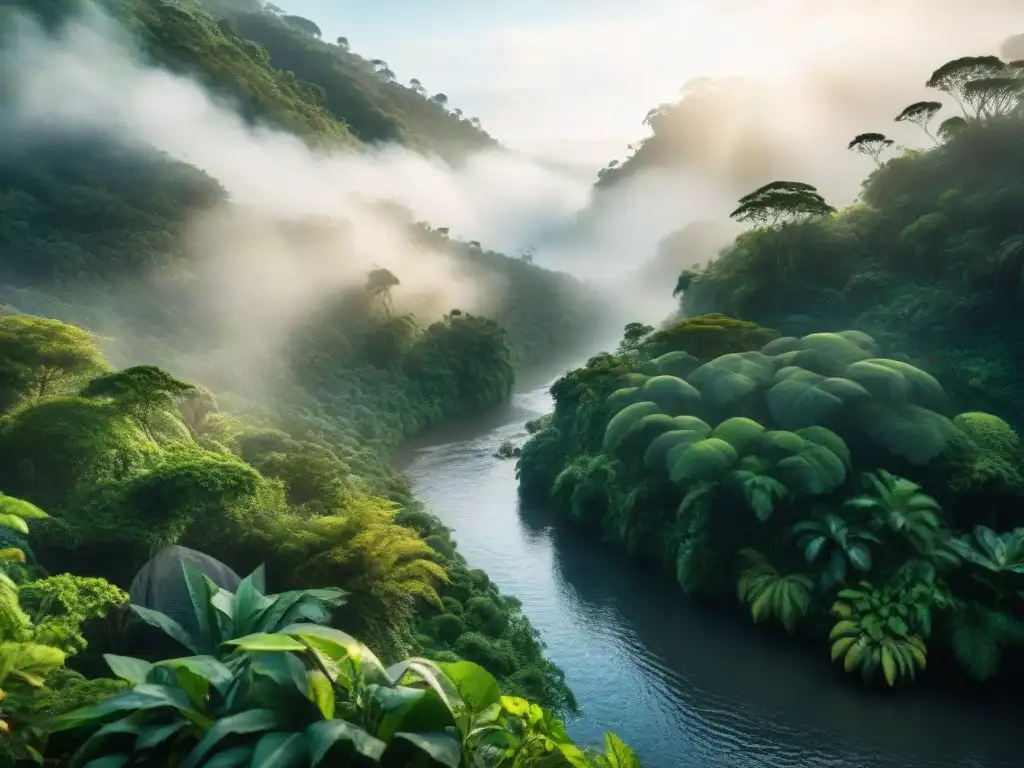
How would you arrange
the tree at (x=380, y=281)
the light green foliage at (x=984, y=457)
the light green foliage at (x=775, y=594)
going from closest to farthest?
the light green foliage at (x=775, y=594) → the light green foliage at (x=984, y=457) → the tree at (x=380, y=281)

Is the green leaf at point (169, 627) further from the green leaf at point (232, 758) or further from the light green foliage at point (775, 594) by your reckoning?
the light green foliage at point (775, 594)

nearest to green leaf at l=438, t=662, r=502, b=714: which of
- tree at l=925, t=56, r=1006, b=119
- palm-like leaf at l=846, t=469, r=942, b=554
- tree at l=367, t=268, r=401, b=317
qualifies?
palm-like leaf at l=846, t=469, r=942, b=554

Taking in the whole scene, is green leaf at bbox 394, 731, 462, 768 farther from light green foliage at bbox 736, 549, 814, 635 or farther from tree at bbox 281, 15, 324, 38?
tree at bbox 281, 15, 324, 38

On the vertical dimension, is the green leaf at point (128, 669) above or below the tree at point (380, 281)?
below

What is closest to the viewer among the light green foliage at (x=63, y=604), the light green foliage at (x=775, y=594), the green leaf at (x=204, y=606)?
the light green foliage at (x=63, y=604)

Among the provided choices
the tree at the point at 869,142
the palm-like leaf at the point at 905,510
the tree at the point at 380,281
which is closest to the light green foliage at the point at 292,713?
the palm-like leaf at the point at 905,510

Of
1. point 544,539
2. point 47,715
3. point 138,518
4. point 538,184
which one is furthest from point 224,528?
point 538,184

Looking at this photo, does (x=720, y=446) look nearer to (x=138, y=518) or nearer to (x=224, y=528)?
(x=224, y=528)

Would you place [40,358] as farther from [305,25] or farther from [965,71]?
[305,25]
